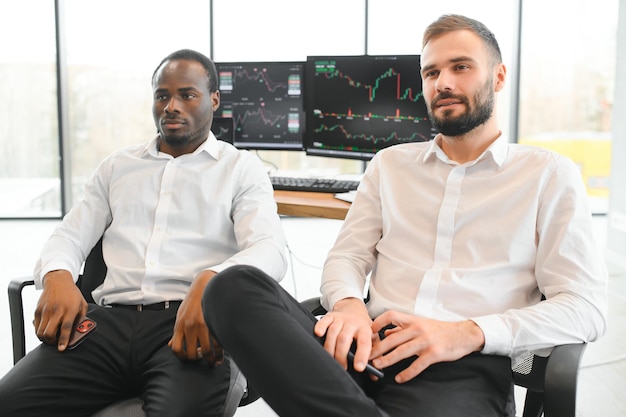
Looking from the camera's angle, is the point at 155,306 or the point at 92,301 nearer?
the point at 155,306

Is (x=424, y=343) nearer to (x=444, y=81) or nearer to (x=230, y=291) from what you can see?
(x=230, y=291)

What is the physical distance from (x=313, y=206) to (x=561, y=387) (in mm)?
1345

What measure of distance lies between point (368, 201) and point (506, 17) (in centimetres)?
470

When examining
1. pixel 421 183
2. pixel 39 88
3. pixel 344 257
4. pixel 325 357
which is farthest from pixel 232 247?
pixel 39 88

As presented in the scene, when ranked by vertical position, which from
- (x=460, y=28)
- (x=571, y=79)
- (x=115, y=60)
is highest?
(x=115, y=60)

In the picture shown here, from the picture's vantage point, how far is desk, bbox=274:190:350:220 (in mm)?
2471

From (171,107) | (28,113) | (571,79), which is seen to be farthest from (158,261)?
(571,79)

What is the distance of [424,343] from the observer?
1480mm

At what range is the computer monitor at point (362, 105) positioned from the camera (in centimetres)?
276

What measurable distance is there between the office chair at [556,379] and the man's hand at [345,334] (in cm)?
37

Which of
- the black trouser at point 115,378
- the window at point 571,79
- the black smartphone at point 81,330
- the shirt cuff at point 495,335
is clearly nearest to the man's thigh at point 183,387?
the black trouser at point 115,378

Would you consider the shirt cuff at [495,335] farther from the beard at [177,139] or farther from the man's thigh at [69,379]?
the beard at [177,139]

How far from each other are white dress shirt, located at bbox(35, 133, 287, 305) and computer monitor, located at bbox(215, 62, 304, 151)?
101 cm

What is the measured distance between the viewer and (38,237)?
5.52m
